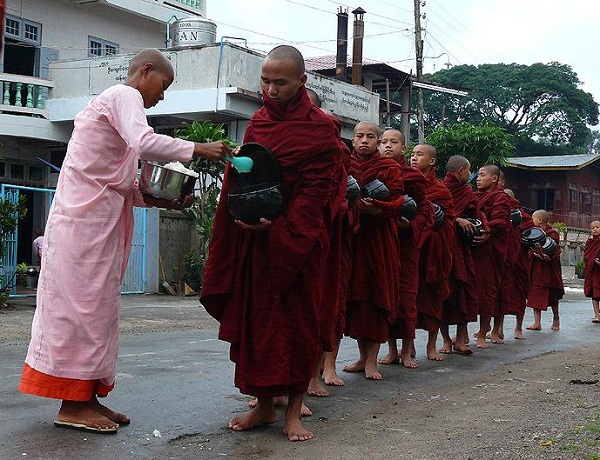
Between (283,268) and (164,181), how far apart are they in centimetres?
78

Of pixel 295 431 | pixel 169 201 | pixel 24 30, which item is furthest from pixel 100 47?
pixel 295 431

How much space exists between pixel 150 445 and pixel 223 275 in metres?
0.93

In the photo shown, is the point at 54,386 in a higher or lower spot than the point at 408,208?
lower

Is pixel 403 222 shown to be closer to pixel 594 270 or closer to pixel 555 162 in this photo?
pixel 594 270

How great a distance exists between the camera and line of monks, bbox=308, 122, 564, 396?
6250mm

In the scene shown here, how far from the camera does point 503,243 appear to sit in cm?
900

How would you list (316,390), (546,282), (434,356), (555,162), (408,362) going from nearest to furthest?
(316,390)
(408,362)
(434,356)
(546,282)
(555,162)

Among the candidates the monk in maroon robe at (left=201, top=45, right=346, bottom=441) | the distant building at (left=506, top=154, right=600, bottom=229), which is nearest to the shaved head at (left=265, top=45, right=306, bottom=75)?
the monk in maroon robe at (left=201, top=45, right=346, bottom=441)

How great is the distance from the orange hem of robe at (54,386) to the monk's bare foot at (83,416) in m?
0.11

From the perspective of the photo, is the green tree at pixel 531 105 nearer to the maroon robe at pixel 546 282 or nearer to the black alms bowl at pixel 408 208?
the maroon robe at pixel 546 282

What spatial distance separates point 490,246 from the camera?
8914mm

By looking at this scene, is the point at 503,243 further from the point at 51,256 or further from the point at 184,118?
the point at 184,118

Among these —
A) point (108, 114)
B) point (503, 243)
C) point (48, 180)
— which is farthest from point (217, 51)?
point (108, 114)

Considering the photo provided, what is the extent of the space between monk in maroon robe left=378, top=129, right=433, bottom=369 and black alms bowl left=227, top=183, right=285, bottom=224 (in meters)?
2.83
